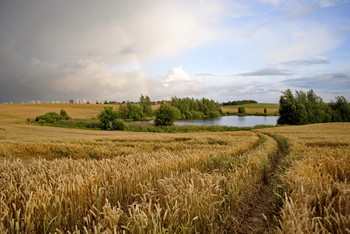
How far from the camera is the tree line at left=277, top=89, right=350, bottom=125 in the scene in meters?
78.2

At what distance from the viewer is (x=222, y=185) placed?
460 cm

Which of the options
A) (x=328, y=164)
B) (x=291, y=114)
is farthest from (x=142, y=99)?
(x=328, y=164)

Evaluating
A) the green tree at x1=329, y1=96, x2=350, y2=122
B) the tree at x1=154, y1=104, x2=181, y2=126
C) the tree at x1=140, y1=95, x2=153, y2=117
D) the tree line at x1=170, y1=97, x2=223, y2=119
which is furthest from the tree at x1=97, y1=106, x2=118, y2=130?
the green tree at x1=329, y1=96, x2=350, y2=122

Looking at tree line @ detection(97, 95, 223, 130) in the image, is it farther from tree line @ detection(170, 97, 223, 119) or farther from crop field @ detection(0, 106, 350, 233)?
crop field @ detection(0, 106, 350, 233)

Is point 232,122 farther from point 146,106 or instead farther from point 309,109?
point 146,106

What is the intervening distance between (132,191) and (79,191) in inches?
41.4

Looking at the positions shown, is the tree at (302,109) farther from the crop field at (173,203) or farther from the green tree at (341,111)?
the crop field at (173,203)

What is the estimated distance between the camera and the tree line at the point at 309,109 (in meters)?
78.2

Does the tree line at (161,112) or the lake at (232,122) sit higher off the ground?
the tree line at (161,112)

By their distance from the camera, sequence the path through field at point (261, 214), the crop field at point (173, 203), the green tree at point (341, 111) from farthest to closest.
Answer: the green tree at point (341, 111) < the path through field at point (261, 214) < the crop field at point (173, 203)

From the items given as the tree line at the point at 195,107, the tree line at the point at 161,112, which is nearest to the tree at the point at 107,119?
the tree line at the point at 161,112

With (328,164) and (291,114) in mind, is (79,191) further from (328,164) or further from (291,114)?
(291,114)

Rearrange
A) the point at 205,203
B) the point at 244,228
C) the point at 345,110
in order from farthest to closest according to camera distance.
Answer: the point at 345,110
the point at 244,228
the point at 205,203

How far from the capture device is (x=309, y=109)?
84.9 m
